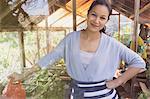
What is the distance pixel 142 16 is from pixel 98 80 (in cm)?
74

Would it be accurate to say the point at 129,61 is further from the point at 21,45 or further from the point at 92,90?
the point at 21,45

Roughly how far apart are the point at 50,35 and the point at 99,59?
2.74 feet

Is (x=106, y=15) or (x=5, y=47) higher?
A: (x=106, y=15)

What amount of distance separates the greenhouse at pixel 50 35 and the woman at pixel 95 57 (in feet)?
1.67

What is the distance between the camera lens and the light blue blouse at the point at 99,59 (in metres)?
1.21

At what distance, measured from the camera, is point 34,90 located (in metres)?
1.97

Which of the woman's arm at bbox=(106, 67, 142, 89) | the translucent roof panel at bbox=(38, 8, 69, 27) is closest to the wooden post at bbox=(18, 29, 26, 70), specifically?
the translucent roof panel at bbox=(38, 8, 69, 27)

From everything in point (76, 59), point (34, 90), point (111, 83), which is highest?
point (76, 59)

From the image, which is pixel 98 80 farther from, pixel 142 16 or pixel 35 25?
pixel 35 25

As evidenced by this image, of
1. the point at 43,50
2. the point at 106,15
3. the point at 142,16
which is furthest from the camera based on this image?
the point at 43,50

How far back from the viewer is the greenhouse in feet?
5.91

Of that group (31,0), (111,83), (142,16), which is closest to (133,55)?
(111,83)

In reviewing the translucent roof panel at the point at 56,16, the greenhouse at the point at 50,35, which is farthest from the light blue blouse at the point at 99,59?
the translucent roof panel at the point at 56,16

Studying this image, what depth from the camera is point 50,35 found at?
6.49 ft
